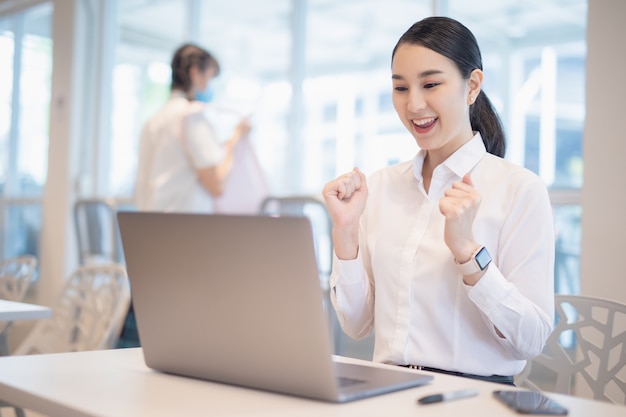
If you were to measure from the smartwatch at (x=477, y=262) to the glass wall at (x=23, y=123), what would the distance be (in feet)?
15.3

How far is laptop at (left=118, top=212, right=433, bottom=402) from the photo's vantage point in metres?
0.94

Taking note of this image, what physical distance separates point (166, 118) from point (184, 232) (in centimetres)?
217

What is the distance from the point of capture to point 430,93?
153cm

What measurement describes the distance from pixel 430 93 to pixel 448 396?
2.44ft

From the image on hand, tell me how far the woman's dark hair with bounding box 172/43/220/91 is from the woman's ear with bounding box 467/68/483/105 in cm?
182

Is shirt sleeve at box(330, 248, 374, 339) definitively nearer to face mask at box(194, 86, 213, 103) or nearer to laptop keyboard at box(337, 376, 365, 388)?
laptop keyboard at box(337, 376, 365, 388)

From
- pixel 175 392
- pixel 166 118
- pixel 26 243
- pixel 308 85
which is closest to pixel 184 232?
pixel 175 392

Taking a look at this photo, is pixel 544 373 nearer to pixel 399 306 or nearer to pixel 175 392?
pixel 399 306

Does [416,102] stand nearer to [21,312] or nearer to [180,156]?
[21,312]

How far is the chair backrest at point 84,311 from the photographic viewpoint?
2.50 meters


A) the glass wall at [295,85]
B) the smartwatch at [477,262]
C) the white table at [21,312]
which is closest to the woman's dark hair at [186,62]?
the glass wall at [295,85]

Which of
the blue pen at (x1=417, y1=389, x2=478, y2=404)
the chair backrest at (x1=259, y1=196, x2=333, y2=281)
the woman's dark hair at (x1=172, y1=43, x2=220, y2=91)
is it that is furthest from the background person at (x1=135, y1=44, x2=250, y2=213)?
the blue pen at (x1=417, y1=389, x2=478, y2=404)

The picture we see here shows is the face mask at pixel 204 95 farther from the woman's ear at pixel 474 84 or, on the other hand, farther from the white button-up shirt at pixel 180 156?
the woman's ear at pixel 474 84

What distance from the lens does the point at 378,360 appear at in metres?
1.50
